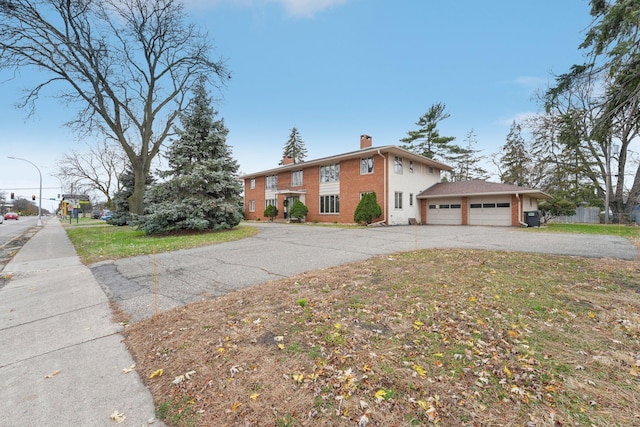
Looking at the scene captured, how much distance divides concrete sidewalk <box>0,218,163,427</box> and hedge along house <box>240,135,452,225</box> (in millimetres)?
17062

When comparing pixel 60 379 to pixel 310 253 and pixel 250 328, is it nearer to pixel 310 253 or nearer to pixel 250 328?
pixel 250 328

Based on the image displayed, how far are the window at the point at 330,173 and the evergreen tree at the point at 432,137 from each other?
1718 cm

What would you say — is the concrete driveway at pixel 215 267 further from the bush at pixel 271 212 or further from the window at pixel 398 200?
the bush at pixel 271 212

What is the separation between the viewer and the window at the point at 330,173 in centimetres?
2241

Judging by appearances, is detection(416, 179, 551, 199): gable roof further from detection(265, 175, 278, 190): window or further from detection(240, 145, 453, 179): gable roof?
detection(265, 175, 278, 190): window

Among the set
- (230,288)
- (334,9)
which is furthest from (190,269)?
(334,9)

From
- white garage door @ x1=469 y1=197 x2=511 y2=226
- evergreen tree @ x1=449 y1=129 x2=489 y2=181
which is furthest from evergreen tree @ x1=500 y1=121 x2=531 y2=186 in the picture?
white garage door @ x1=469 y1=197 x2=511 y2=226

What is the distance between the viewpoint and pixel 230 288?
5441mm

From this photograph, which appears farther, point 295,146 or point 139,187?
point 295,146

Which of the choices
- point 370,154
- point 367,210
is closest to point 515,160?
point 370,154

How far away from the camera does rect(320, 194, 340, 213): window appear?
22.4 metres

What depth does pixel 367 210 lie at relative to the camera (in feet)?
62.7

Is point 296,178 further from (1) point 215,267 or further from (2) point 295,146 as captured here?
(2) point 295,146

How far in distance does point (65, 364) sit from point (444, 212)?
2319cm
